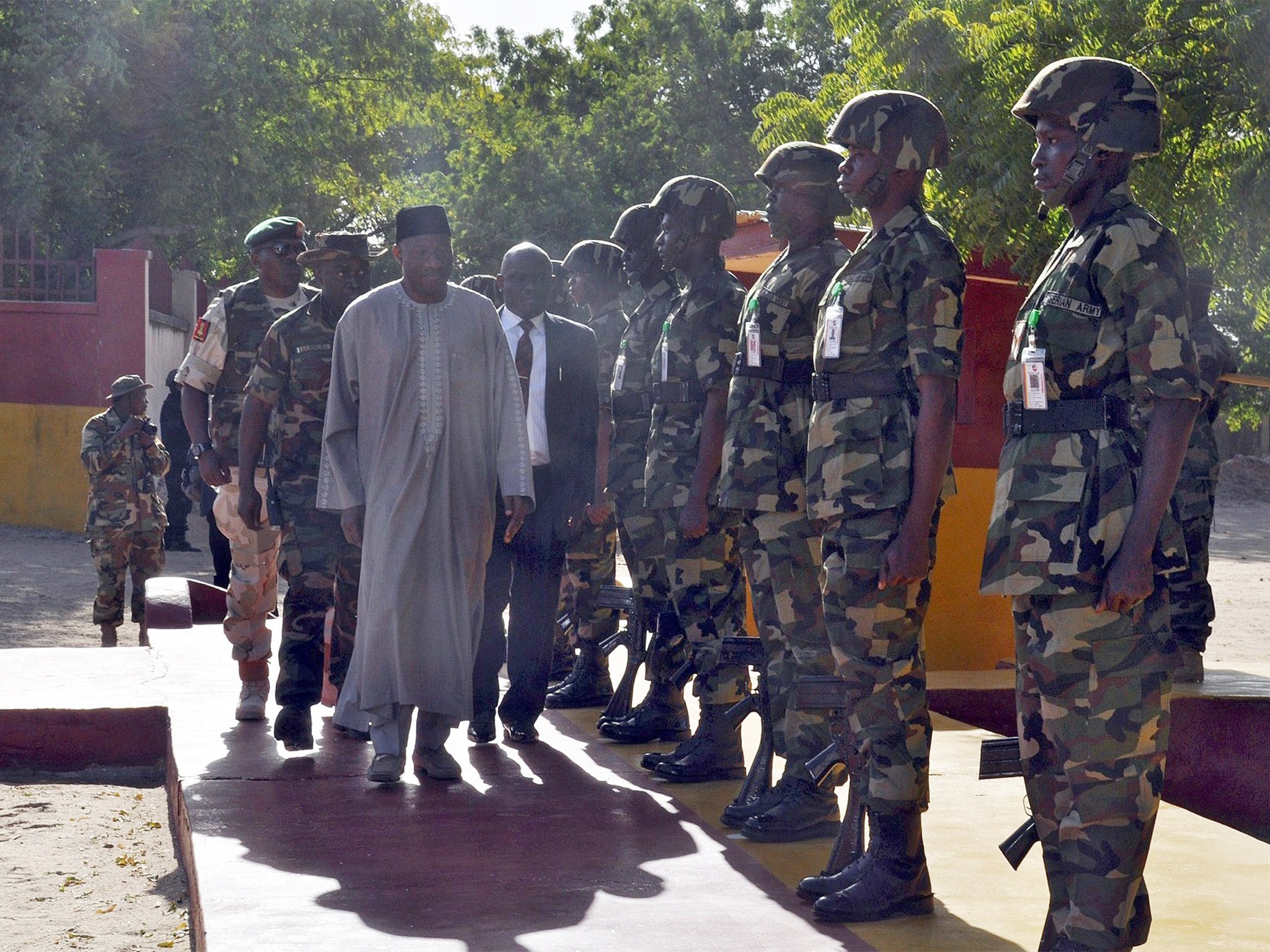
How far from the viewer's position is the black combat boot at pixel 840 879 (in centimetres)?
382

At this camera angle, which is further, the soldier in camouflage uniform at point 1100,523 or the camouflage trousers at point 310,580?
the camouflage trousers at point 310,580

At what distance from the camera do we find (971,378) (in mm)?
8250

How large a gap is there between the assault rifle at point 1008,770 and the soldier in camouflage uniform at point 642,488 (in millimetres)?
2123

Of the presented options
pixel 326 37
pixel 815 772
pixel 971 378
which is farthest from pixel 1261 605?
pixel 326 37

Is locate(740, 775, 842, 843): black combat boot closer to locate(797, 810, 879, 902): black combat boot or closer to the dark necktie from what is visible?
locate(797, 810, 879, 902): black combat boot

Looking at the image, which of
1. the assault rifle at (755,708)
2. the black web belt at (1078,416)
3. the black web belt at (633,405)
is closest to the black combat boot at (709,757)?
the assault rifle at (755,708)

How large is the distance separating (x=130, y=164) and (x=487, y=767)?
21630 millimetres

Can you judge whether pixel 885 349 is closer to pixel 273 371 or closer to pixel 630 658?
pixel 630 658

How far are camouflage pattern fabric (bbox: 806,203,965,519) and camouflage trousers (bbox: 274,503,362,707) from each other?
2.63m

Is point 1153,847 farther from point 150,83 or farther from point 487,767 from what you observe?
point 150,83

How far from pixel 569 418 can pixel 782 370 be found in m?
1.86

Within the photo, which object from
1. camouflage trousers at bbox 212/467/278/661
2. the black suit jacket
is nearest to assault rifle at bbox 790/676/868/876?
the black suit jacket

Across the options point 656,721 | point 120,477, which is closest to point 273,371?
point 656,721

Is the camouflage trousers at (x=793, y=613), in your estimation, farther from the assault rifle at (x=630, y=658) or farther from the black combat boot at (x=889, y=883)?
the assault rifle at (x=630, y=658)
